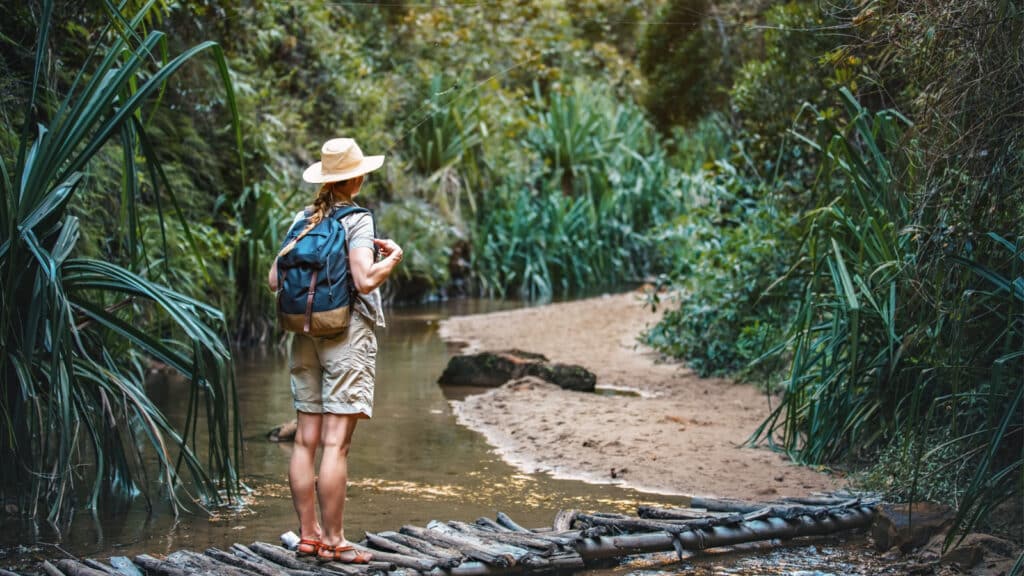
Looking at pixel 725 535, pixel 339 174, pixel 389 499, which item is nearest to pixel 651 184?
pixel 389 499

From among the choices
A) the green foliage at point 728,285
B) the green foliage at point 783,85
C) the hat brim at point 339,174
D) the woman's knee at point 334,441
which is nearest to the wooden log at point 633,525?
the woman's knee at point 334,441

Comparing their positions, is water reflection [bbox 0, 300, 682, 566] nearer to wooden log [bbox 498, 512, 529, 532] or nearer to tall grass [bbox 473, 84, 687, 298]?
wooden log [bbox 498, 512, 529, 532]

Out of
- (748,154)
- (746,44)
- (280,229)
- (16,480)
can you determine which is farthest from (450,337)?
(16,480)

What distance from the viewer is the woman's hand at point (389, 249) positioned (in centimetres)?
439

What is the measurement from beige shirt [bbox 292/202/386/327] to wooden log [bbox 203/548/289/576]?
39.5 inches

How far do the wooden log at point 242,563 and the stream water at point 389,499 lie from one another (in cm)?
61

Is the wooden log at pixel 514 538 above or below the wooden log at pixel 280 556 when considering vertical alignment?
below

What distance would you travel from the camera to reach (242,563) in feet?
13.4

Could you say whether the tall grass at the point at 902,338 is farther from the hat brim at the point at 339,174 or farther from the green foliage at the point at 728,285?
the hat brim at the point at 339,174

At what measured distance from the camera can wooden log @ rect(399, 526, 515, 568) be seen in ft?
13.9

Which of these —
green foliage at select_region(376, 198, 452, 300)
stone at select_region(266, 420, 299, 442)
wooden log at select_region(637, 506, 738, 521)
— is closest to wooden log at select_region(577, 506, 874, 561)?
wooden log at select_region(637, 506, 738, 521)

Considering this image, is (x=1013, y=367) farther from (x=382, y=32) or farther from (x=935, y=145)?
(x=382, y=32)

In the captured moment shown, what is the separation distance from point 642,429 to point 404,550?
11.1 feet

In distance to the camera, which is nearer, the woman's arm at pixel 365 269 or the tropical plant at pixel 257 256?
the woman's arm at pixel 365 269
